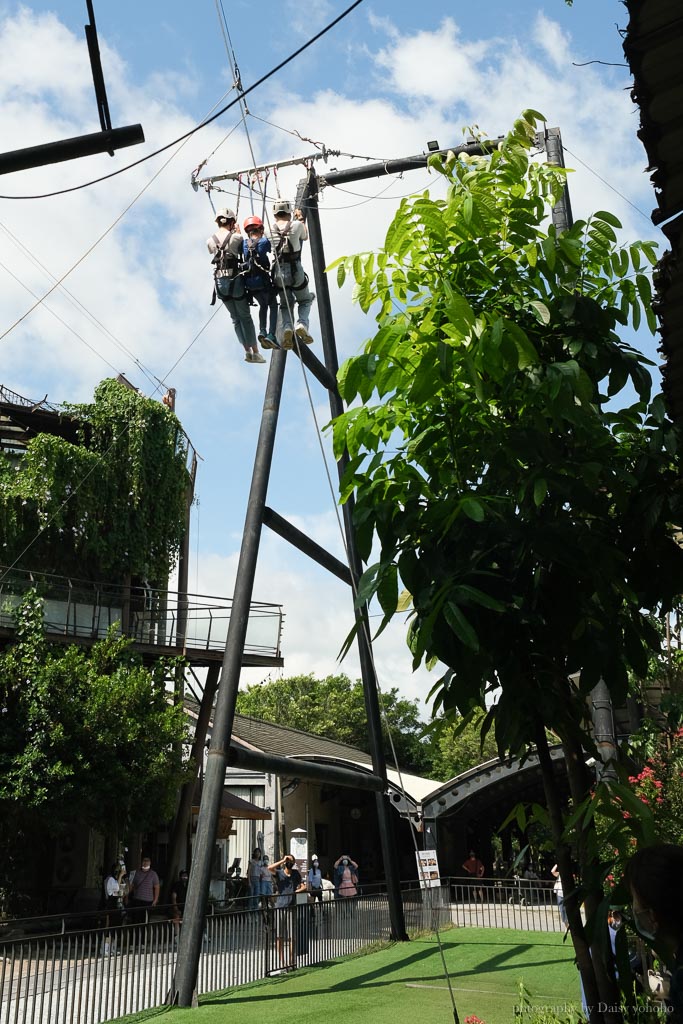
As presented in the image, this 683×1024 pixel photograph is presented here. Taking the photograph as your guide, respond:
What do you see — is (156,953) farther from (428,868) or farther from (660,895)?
(660,895)

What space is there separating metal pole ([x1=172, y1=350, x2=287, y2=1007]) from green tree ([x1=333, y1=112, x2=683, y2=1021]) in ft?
21.0

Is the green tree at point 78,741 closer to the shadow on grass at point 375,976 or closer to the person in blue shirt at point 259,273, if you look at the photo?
the shadow on grass at point 375,976

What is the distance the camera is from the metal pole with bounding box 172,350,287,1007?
9.32m

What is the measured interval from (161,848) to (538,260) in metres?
25.3

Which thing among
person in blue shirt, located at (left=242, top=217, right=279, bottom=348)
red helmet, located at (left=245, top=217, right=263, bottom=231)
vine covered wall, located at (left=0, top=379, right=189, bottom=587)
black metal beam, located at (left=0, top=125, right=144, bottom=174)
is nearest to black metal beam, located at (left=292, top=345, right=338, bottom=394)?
person in blue shirt, located at (left=242, top=217, right=279, bottom=348)

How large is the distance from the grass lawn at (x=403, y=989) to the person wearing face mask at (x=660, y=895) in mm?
5413

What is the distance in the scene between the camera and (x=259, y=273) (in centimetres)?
1000

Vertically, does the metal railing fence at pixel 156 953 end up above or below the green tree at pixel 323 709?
below

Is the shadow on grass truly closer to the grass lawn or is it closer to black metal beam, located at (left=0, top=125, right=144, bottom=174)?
the grass lawn

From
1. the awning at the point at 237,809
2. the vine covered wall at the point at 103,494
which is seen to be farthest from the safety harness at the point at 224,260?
the awning at the point at 237,809

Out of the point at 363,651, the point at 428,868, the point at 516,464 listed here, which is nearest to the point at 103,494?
the point at 363,651

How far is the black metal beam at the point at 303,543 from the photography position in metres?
11.0

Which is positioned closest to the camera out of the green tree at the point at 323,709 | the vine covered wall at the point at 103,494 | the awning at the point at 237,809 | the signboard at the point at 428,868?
the signboard at the point at 428,868

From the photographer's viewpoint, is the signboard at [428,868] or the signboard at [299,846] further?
the signboard at [299,846]
